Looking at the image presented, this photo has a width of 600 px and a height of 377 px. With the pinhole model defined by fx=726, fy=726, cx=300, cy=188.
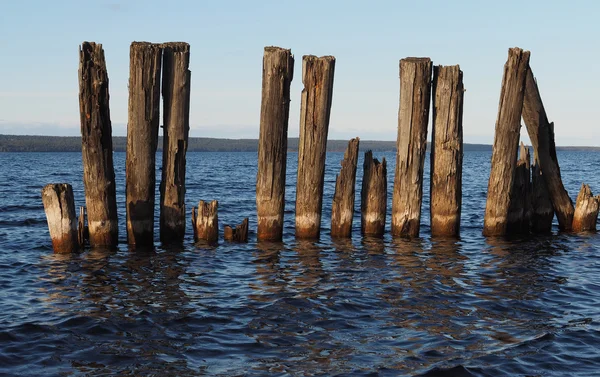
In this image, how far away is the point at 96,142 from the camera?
12836 mm

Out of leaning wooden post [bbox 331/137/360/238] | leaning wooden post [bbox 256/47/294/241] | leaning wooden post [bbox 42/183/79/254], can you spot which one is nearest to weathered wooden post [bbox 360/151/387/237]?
leaning wooden post [bbox 331/137/360/238]

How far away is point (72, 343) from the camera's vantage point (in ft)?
28.9

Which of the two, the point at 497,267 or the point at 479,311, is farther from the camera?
the point at 497,267

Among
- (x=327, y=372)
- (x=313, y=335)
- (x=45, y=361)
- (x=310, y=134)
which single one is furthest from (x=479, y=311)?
(x=45, y=361)

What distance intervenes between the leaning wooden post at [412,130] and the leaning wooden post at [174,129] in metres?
4.08

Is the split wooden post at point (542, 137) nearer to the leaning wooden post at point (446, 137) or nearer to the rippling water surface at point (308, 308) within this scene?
the rippling water surface at point (308, 308)

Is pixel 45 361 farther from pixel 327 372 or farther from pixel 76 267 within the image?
pixel 76 267

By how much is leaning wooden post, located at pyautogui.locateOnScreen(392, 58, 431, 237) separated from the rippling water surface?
1059 mm

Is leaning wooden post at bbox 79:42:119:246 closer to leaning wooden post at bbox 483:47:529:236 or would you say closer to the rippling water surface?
the rippling water surface

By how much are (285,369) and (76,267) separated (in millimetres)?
5906

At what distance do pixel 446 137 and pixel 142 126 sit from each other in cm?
574

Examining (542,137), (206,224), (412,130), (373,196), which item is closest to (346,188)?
(373,196)

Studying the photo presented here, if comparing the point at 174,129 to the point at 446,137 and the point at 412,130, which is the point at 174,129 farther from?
the point at 446,137

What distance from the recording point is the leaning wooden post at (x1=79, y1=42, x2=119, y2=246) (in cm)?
1263
